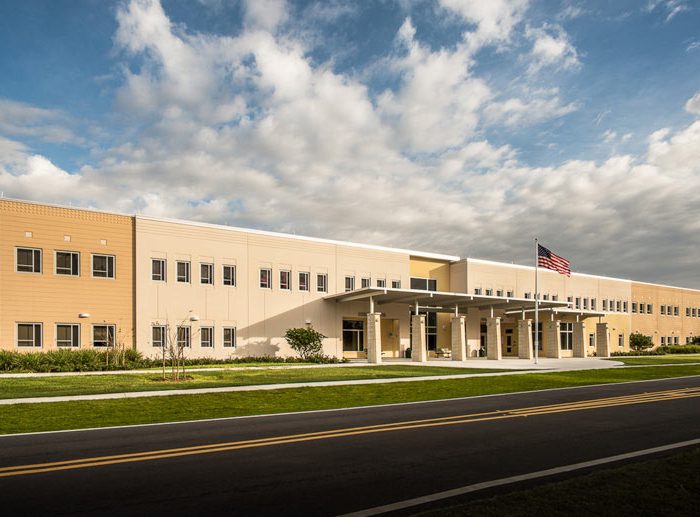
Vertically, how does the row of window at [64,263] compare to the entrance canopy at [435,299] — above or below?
above

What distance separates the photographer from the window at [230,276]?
120 feet

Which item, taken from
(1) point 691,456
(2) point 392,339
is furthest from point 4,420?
(2) point 392,339

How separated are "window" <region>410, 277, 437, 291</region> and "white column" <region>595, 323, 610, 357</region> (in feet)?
61.2

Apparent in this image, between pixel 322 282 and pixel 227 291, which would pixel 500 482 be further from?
pixel 322 282

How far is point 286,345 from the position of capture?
38.4m

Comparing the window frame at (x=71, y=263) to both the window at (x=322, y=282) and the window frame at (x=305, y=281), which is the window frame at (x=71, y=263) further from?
the window at (x=322, y=282)

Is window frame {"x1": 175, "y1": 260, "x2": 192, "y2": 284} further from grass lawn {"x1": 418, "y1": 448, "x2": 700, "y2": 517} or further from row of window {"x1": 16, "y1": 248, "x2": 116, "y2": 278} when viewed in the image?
grass lawn {"x1": 418, "y1": 448, "x2": 700, "y2": 517}

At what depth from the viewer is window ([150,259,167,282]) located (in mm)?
33625

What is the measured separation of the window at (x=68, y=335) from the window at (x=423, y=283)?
25934mm

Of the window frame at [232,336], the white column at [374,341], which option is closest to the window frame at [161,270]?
the window frame at [232,336]

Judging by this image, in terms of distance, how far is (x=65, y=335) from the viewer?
30281 mm

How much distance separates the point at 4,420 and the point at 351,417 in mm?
8060

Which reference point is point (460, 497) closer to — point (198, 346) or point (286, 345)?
point (198, 346)

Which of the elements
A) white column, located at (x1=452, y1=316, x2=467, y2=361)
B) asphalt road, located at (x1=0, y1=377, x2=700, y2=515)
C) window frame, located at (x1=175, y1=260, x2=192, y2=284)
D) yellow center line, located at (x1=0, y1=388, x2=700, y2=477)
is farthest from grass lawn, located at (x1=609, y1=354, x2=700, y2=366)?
window frame, located at (x1=175, y1=260, x2=192, y2=284)
